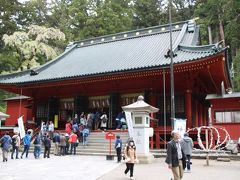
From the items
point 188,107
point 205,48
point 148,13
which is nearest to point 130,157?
point 188,107

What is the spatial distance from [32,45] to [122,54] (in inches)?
510

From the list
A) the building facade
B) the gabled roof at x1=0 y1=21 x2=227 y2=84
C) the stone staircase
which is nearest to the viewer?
the stone staircase

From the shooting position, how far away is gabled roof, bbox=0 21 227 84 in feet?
62.2

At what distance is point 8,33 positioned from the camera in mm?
35250

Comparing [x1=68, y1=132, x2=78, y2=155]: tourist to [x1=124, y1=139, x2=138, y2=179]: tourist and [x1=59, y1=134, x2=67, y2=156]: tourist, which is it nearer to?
[x1=59, y1=134, x2=67, y2=156]: tourist

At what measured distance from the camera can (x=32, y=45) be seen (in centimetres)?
3266

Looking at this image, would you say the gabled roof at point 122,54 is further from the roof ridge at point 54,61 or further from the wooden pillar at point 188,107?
the wooden pillar at point 188,107

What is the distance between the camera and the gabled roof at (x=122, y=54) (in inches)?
746

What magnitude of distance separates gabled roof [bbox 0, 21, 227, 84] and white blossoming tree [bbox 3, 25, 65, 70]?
4189 millimetres

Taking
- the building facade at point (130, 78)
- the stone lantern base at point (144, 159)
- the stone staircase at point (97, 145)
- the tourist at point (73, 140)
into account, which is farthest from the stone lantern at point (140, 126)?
the tourist at point (73, 140)

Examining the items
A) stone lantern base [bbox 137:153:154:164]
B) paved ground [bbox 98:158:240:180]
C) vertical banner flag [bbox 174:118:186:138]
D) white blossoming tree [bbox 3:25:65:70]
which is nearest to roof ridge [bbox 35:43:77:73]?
white blossoming tree [bbox 3:25:65:70]

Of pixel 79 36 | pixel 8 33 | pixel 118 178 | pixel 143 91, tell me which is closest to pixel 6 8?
pixel 8 33

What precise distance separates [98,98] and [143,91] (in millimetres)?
3958

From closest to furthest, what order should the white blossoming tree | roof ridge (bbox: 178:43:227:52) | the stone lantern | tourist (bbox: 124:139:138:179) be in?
tourist (bbox: 124:139:138:179), the stone lantern, roof ridge (bbox: 178:43:227:52), the white blossoming tree
